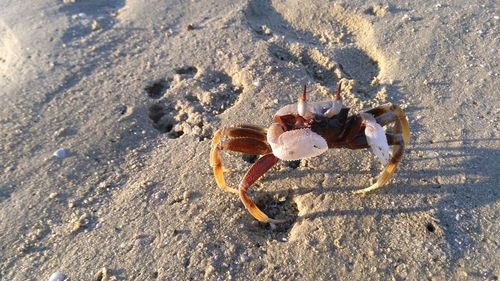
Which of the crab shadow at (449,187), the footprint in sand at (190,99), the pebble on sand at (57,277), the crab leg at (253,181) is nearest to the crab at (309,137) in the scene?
the crab leg at (253,181)

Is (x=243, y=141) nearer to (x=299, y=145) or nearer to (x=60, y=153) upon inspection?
(x=299, y=145)

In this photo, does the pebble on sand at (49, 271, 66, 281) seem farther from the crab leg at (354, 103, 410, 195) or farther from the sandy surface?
the crab leg at (354, 103, 410, 195)

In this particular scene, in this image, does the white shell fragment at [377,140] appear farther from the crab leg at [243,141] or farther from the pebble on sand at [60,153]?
the pebble on sand at [60,153]

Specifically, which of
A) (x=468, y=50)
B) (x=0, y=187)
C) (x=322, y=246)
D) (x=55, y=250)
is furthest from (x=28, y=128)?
(x=468, y=50)

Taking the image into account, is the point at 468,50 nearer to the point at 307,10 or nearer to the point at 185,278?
the point at 307,10

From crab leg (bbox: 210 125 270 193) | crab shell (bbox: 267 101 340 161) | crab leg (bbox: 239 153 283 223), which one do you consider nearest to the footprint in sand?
crab leg (bbox: 210 125 270 193)
